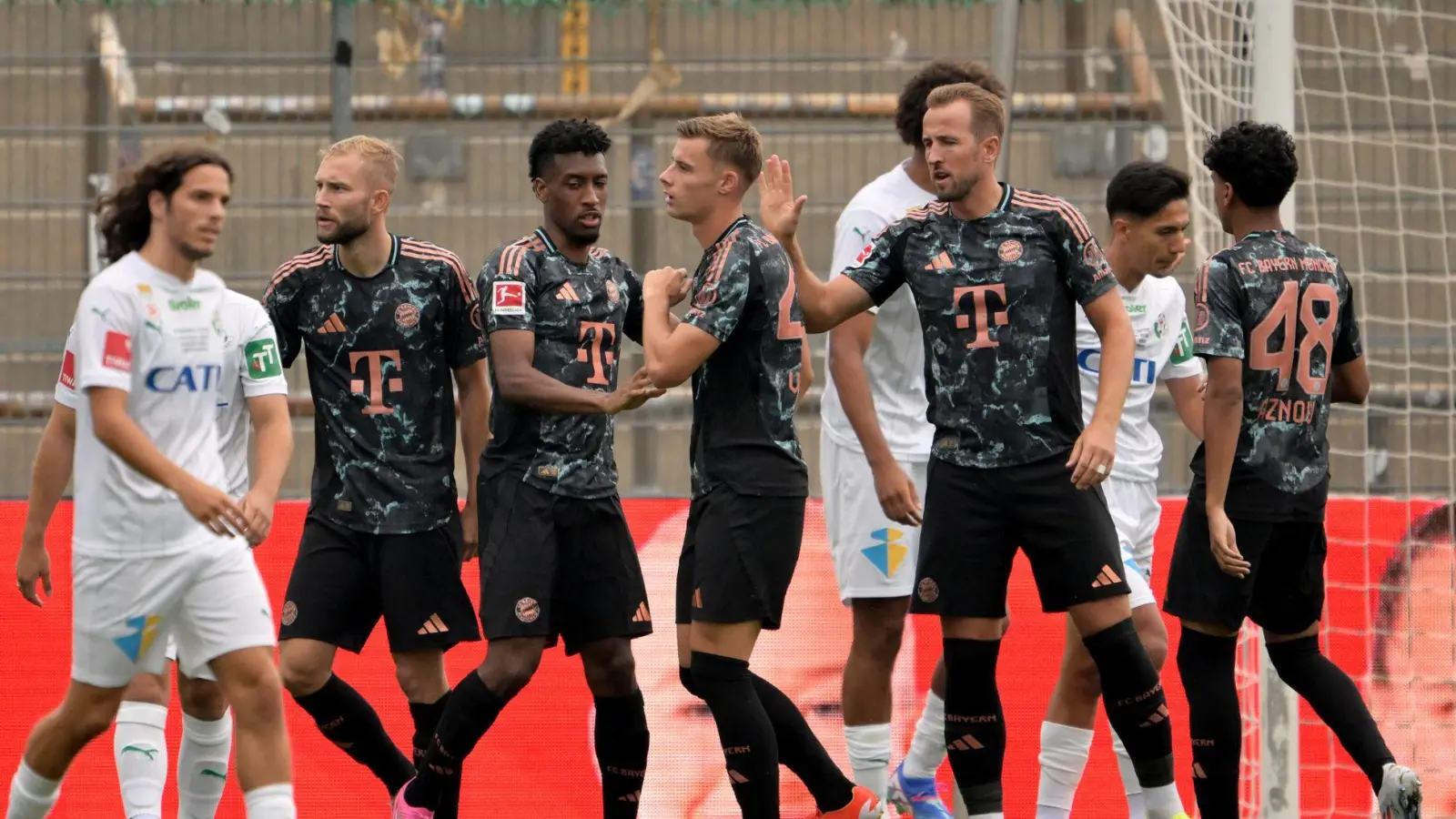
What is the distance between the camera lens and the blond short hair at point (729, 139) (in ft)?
19.3

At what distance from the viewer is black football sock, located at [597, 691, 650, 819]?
6219mm

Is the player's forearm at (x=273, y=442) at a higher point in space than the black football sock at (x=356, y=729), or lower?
higher

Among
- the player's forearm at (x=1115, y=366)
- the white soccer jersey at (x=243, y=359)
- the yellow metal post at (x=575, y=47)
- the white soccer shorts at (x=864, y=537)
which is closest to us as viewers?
the white soccer jersey at (x=243, y=359)

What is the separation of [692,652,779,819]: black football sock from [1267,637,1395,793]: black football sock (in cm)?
184

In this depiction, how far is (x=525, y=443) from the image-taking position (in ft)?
20.0

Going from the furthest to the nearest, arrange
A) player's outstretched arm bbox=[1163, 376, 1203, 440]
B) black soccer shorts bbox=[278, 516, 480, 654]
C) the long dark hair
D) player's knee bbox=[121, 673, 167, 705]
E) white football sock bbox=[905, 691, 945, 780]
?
player's outstretched arm bbox=[1163, 376, 1203, 440] → white football sock bbox=[905, 691, 945, 780] → black soccer shorts bbox=[278, 516, 480, 654] → player's knee bbox=[121, 673, 167, 705] → the long dark hair

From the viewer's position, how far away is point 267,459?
5.38 meters

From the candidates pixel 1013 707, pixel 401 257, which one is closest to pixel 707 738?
pixel 1013 707

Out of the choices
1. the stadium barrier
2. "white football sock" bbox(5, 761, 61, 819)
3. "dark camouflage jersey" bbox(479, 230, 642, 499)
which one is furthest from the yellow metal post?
"white football sock" bbox(5, 761, 61, 819)

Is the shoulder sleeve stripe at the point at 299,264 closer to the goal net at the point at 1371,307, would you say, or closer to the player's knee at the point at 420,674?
the player's knee at the point at 420,674

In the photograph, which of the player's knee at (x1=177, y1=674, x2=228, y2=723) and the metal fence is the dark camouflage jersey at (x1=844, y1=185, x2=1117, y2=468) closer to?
the player's knee at (x1=177, y1=674, x2=228, y2=723)

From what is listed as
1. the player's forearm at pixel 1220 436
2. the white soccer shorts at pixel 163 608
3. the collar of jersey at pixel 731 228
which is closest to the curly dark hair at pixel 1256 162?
the player's forearm at pixel 1220 436

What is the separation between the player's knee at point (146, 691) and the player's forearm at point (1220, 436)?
3.51 meters

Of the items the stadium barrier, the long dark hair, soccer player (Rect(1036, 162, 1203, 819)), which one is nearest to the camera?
the long dark hair
